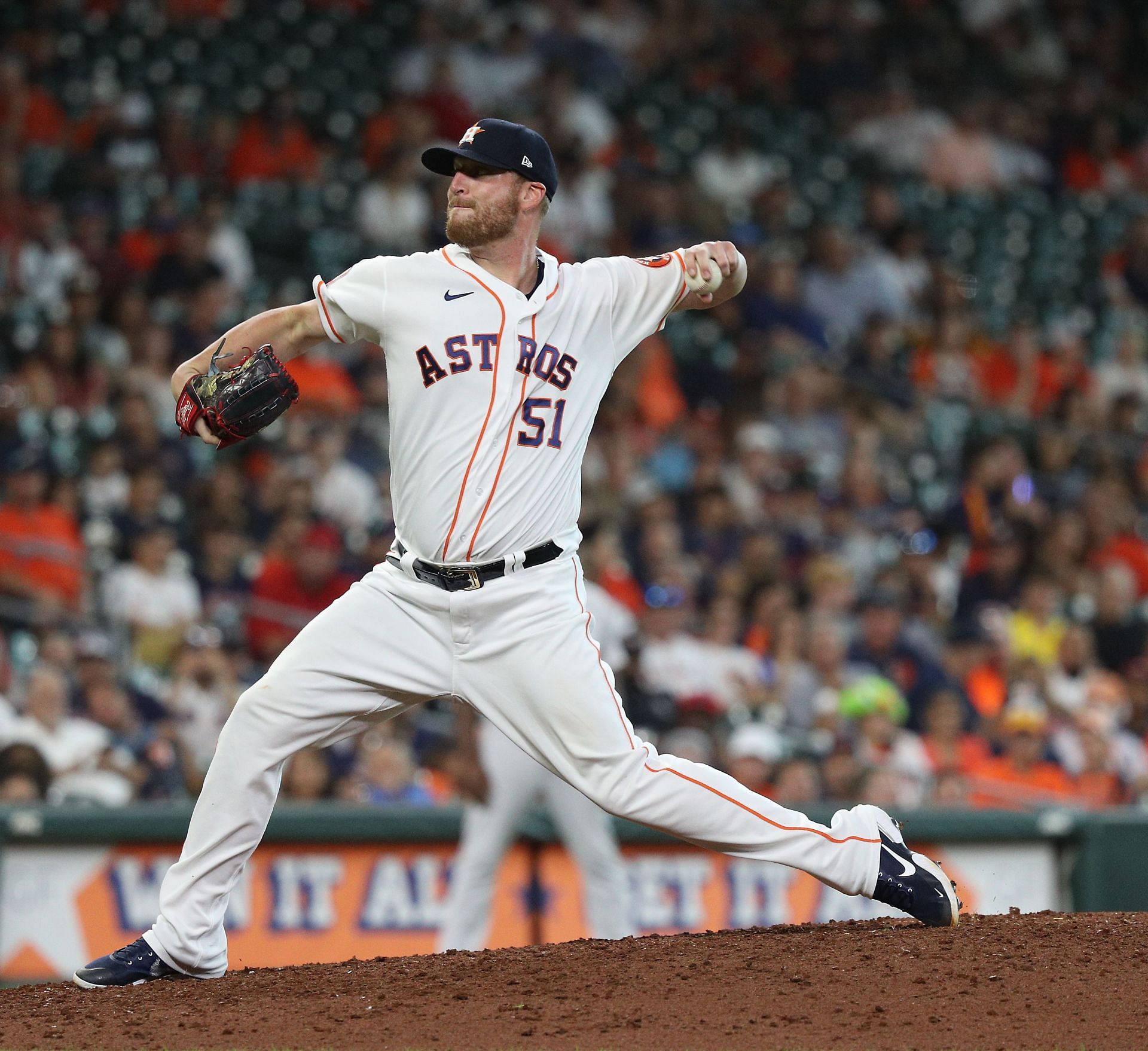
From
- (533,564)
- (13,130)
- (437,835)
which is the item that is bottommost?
(437,835)

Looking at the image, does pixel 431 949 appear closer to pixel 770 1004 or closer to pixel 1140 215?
pixel 770 1004

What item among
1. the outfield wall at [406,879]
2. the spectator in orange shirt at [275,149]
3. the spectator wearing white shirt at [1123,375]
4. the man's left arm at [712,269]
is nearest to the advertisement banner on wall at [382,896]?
the outfield wall at [406,879]

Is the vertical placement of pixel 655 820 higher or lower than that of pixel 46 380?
lower

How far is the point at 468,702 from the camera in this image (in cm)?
388

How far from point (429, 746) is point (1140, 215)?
29.0ft

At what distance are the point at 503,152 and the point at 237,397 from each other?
82 centimetres

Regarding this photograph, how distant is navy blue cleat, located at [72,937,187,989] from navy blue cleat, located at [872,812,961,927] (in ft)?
5.50

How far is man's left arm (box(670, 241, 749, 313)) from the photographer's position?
4137 mm

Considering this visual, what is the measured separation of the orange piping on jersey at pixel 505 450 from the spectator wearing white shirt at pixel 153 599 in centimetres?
438

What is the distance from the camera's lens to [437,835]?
6.76 metres

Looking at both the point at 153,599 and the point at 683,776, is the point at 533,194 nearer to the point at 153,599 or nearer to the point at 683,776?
the point at 683,776

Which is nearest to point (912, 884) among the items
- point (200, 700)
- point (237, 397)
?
point (237, 397)

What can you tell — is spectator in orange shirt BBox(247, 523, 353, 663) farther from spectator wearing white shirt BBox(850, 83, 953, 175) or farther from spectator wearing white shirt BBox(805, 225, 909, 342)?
spectator wearing white shirt BBox(850, 83, 953, 175)

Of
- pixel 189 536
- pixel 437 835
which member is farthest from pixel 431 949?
pixel 189 536
